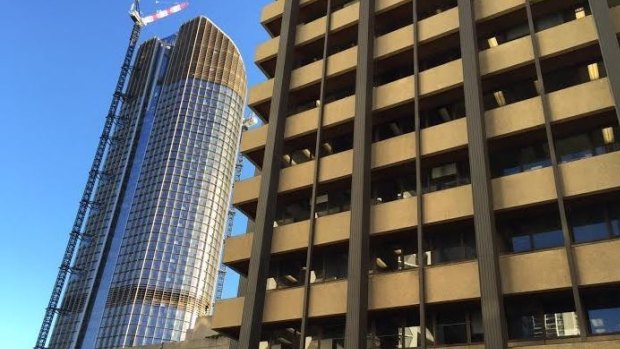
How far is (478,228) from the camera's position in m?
25.9

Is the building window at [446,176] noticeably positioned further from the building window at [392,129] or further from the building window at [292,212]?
the building window at [292,212]

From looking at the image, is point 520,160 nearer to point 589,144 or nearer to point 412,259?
point 589,144

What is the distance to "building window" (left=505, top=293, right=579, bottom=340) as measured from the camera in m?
24.2

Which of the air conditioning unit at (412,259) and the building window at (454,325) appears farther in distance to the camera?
the air conditioning unit at (412,259)

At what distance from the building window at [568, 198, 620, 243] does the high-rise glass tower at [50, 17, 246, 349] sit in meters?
121

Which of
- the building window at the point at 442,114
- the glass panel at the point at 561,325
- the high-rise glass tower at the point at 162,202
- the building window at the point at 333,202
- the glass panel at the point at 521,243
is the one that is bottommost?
the glass panel at the point at 561,325

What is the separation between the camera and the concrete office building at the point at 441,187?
24844 millimetres

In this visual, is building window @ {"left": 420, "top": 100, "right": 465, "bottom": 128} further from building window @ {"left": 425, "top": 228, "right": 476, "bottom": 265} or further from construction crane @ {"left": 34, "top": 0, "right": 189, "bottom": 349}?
construction crane @ {"left": 34, "top": 0, "right": 189, "bottom": 349}

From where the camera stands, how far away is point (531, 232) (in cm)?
2714

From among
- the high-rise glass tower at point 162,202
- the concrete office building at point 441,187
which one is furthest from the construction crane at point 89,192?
the concrete office building at point 441,187

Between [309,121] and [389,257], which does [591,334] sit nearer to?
[389,257]

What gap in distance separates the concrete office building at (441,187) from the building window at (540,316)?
6 centimetres

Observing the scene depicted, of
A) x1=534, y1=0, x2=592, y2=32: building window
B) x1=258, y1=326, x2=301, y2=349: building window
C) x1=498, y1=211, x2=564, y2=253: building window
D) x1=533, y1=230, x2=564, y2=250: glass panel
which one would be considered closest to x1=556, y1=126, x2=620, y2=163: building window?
x1=498, y1=211, x2=564, y2=253: building window

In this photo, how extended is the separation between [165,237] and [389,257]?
124530mm
